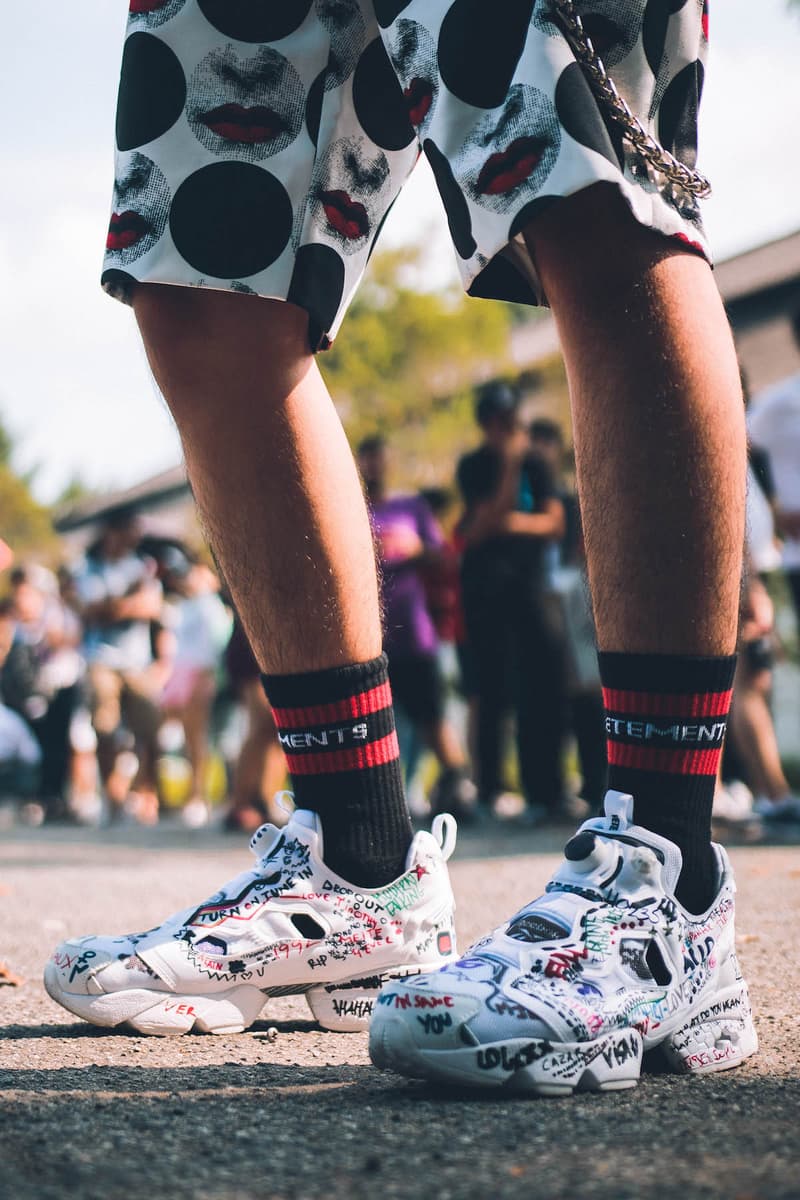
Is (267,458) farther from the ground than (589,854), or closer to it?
farther from the ground

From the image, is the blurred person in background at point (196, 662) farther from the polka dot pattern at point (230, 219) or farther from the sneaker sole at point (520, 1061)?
the sneaker sole at point (520, 1061)

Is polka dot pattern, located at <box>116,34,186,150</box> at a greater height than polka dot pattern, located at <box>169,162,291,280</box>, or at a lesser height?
greater

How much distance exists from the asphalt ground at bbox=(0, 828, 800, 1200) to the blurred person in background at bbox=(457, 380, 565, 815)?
12.2 ft

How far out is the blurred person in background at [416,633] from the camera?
19.4ft

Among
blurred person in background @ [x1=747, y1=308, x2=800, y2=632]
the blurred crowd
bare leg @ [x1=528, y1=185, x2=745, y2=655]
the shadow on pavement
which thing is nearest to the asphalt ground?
the shadow on pavement

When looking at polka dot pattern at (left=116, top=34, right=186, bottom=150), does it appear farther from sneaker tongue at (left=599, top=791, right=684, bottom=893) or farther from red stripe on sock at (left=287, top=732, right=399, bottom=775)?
sneaker tongue at (left=599, top=791, right=684, bottom=893)

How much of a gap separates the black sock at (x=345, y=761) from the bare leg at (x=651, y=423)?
1.12 ft

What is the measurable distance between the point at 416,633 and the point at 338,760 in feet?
14.5

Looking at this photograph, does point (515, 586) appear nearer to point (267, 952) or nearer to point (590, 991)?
point (267, 952)

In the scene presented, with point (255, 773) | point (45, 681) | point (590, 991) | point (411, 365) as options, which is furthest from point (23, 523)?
point (590, 991)

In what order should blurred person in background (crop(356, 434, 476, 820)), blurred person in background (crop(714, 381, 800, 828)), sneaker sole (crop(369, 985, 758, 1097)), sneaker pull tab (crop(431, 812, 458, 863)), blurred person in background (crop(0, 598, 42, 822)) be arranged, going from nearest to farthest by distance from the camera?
1. sneaker sole (crop(369, 985, 758, 1097))
2. sneaker pull tab (crop(431, 812, 458, 863))
3. blurred person in background (crop(714, 381, 800, 828))
4. blurred person in background (crop(356, 434, 476, 820))
5. blurred person in background (crop(0, 598, 42, 822))

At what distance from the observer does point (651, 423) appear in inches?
51.1

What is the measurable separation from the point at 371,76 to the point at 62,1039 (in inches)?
44.5

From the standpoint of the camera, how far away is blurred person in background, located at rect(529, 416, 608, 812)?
498 cm
